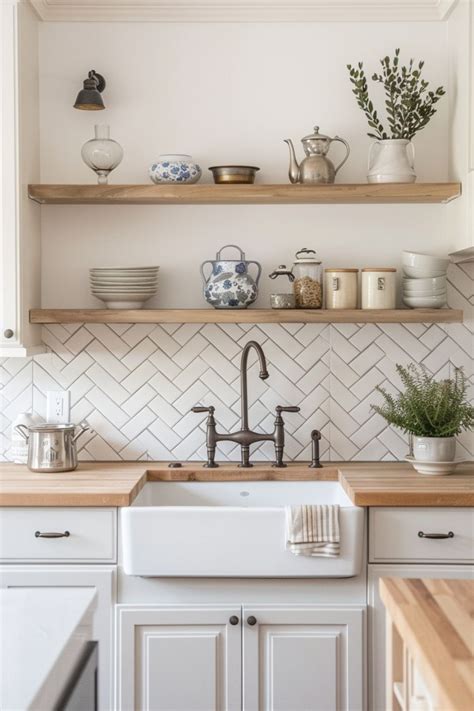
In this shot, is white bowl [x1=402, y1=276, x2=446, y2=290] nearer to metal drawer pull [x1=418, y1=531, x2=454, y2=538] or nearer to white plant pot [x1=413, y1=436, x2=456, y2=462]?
white plant pot [x1=413, y1=436, x2=456, y2=462]

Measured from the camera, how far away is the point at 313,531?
8.31 feet

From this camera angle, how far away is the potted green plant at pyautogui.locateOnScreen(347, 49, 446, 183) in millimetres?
3072

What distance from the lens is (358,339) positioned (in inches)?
129

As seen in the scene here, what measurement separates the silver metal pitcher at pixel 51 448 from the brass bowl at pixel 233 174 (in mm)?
988

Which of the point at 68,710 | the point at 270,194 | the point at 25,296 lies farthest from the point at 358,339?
the point at 68,710

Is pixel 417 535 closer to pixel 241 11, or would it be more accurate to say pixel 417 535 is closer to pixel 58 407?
pixel 58 407

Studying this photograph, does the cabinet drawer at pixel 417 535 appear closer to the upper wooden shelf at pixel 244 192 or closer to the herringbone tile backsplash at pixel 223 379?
the herringbone tile backsplash at pixel 223 379

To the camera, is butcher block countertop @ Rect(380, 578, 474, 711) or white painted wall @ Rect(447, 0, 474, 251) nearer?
butcher block countertop @ Rect(380, 578, 474, 711)

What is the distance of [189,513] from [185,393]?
2.54 ft

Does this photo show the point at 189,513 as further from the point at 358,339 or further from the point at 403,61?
the point at 403,61

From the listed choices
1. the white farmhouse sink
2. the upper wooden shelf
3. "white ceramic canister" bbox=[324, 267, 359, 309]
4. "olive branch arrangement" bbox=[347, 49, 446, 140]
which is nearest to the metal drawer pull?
the white farmhouse sink

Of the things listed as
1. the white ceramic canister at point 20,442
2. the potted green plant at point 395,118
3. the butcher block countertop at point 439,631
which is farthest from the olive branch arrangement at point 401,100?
the butcher block countertop at point 439,631

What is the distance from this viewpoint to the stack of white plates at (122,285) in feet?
10.2

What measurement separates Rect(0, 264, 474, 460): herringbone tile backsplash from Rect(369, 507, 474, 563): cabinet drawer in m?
0.62
